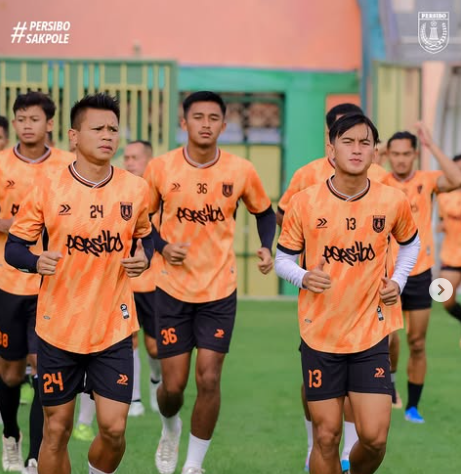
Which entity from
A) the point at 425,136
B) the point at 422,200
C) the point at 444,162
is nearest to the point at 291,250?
the point at 425,136

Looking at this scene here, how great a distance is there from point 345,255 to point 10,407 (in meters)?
2.85

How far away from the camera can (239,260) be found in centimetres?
1955

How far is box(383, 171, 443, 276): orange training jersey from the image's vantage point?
9.38 meters

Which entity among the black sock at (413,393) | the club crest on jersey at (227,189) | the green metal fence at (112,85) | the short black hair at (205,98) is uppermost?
the green metal fence at (112,85)

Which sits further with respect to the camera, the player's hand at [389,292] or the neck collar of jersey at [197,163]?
the neck collar of jersey at [197,163]

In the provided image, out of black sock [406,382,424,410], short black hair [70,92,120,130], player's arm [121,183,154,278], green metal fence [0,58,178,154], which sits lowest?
black sock [406,382,424,410]

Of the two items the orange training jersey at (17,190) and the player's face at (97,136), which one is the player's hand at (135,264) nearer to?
the player's face at (97,136)

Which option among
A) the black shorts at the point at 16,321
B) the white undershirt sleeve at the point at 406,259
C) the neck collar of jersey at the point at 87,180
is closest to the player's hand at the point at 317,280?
the white undershirt sleeve at the point at 406,259

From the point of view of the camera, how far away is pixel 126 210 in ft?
20.1

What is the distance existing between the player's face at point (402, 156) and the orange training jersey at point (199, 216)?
2039 millimetres

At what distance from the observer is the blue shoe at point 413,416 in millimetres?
9305

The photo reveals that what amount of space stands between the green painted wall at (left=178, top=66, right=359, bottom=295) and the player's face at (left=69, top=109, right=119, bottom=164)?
13.0m

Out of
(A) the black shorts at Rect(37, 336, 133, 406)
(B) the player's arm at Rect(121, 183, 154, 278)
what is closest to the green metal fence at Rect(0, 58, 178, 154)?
(B) the player's arm at Rect(121, 183, 154, 278)

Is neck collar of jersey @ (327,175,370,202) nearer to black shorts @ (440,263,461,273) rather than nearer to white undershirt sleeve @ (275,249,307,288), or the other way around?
white undershirt sleeve @ (275,249,307,288)
